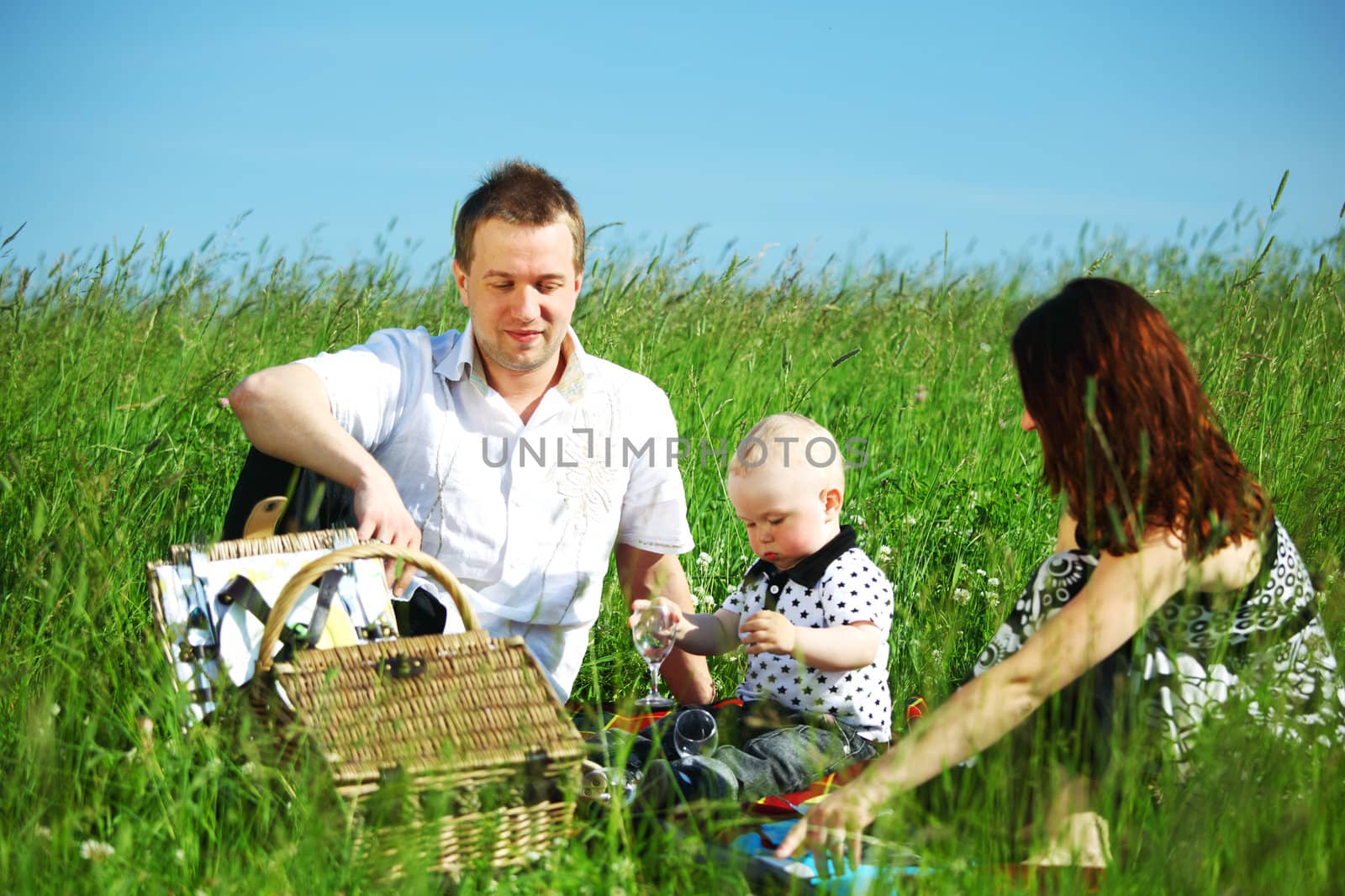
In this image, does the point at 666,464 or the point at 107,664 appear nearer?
the point at 107,664

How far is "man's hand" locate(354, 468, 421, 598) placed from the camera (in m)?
2.85

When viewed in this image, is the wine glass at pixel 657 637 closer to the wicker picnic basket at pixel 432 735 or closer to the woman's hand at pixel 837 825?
the wicker picnic basket at pixel 432 735

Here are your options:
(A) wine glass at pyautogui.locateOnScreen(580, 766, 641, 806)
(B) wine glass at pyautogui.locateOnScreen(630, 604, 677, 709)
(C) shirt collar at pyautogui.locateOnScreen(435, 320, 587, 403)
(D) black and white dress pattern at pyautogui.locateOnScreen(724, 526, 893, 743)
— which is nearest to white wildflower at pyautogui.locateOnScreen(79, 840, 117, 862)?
(A) wine glass at pyautogui.locateOnScreen(580, 766, 641, 806)

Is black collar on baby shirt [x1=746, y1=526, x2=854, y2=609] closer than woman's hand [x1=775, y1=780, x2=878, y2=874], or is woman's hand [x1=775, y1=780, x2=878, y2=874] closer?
woman's hand [x1=775, y1=780, x2=878, y2=874]

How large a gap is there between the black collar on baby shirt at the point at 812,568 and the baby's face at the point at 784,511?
0.11 feet

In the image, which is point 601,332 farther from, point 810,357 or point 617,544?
point 810,357

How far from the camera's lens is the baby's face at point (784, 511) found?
3.05 m

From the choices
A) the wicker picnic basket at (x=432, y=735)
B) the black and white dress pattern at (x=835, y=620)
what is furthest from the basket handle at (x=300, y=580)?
the black and white dress pattern at (x=835, y=620)

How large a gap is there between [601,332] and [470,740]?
274cm

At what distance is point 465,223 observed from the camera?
11.4ft

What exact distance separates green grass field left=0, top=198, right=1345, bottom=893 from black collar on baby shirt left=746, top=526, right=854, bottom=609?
0.26 m

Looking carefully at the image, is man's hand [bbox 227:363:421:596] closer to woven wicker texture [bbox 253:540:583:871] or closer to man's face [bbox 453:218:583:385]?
woven wicker texture [bbox 253:540:583:871]

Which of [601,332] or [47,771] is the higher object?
[601,332]

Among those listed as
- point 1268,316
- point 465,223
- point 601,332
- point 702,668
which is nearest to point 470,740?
point 702,668
